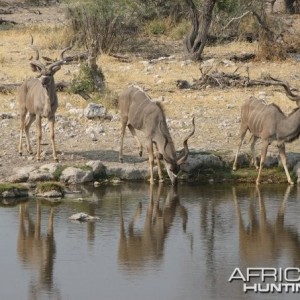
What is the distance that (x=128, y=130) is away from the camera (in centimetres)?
1641

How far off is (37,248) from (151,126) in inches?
151

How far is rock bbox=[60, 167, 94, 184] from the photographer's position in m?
13.4

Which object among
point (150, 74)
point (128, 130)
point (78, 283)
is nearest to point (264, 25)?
point (150, 74)

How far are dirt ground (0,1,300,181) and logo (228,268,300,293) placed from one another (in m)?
4.87

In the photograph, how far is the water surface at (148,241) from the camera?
30.2 feet

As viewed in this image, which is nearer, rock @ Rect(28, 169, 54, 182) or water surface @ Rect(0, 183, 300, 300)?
water surface @ Rect(0, 183, 300, 300)

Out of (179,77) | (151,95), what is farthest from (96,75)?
(179,77)

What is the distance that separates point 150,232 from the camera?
11312 mm

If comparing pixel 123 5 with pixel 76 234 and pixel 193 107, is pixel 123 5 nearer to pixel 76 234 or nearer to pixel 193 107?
pixel 193 107

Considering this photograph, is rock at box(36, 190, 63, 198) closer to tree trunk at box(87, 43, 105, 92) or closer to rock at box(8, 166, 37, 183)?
rock at box(8, 166, 37, 183)

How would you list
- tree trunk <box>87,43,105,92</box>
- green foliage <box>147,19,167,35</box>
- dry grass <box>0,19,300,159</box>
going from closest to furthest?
dry grass <box>0,19,300,159</box>, tree trunk <box>87,43,105,92</box>, green foliage <box>147,19,167,35</box>

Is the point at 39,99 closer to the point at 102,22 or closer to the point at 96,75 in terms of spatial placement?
the point at 96,75

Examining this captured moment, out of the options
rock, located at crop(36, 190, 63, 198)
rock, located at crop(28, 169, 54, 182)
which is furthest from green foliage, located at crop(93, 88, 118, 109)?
rock, located at crop(36, 190, 63, 198)

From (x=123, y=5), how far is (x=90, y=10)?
0.87 metres
